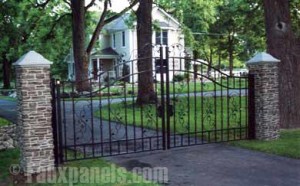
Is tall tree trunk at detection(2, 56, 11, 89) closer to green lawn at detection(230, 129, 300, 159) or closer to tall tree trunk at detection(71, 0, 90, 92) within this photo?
tall tree trunk at detection(71, 0, 90, 92)

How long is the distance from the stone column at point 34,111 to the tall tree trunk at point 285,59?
20.9ft

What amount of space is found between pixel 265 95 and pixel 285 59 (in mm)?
1966

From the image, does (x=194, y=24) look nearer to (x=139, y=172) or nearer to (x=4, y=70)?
(x=4, y=70)

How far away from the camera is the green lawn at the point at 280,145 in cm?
905

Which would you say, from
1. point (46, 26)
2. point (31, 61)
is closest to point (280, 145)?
point (31, 61)

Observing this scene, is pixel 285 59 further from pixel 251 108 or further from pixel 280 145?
pixel 280 145

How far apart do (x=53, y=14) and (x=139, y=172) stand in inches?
1029

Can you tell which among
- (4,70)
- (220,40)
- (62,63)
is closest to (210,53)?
(220,40)

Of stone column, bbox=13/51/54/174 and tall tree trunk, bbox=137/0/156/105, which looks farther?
tall tree trunk, bbox=137/0/156/105

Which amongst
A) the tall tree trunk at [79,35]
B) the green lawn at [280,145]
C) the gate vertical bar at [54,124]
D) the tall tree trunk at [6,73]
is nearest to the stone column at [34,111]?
the gate vertical bar at [54,124]

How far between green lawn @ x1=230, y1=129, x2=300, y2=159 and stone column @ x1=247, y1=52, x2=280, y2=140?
0.95ft

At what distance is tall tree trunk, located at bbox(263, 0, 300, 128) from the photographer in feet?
38.3

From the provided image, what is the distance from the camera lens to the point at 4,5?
54.9 ft

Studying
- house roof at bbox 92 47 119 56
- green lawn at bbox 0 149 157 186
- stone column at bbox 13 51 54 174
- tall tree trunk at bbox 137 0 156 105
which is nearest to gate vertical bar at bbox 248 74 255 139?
green lawn at bbox 0 149 157 186
